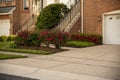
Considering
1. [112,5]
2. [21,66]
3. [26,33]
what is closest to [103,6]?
[112,5]

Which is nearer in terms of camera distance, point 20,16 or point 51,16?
point 51,16

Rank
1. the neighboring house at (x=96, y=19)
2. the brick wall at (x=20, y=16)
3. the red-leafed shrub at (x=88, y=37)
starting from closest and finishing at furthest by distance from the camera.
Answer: the red-leafed shrub at (x=88, y=37) < the neighboring house at (x=96, y=19) < the brick wall at (x=20, y=16)

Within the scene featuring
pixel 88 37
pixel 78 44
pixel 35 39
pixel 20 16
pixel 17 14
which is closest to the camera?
pixel 35 39

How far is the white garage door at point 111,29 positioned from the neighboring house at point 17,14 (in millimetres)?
8667

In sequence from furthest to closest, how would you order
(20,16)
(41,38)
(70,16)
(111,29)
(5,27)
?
(5,27) < (20,16) < (70,16) < (111,29) < (41,38)

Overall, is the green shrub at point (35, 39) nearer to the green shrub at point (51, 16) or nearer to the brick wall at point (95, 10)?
the green shrub at point (51, 16)

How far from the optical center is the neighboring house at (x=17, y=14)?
31688mm

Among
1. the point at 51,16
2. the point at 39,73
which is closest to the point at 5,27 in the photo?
the point at 51,16

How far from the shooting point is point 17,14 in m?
32.6

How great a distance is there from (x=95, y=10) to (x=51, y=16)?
3933mm

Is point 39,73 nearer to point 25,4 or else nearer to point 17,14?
point 17,14

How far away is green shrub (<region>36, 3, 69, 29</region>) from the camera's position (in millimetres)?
26547

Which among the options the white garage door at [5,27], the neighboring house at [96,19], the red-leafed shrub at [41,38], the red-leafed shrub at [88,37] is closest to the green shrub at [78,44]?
the red-leafed shrub at [88,37]

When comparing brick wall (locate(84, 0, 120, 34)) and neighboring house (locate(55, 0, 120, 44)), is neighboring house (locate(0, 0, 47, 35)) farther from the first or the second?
brick wall (locate(84, 0, 120, 34))
